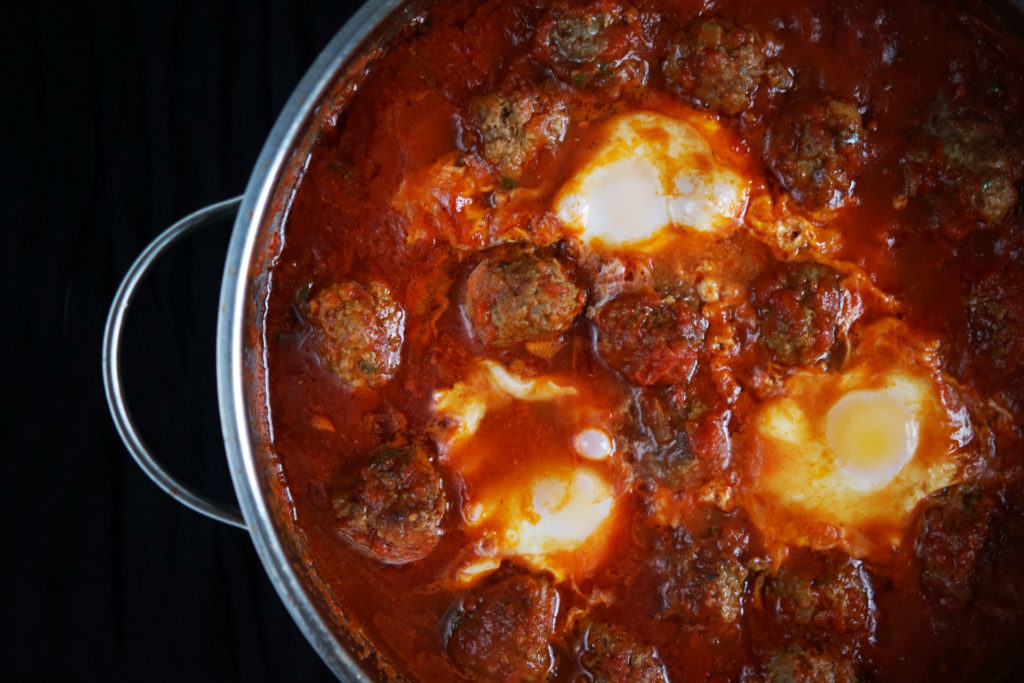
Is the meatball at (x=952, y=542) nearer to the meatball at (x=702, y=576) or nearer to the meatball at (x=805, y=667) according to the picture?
the meatball at (x=805, y=667)

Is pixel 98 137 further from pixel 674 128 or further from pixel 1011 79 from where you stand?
pixel 1011 79

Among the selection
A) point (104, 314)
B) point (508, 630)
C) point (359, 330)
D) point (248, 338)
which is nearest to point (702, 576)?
point (508, 630)

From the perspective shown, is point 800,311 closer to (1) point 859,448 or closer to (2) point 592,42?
(1) point 859,448

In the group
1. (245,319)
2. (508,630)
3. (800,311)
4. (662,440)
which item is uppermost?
(800,311)

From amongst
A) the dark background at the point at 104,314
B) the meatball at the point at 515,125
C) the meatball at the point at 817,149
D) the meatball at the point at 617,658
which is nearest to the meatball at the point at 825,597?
the meatball at the point at 617,658

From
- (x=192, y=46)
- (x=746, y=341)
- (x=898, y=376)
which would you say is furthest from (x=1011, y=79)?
(x=192, y=46)

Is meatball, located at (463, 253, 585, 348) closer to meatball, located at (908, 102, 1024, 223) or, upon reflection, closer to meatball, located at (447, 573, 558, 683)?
meatball, located at (447, 573, 558, 683)
